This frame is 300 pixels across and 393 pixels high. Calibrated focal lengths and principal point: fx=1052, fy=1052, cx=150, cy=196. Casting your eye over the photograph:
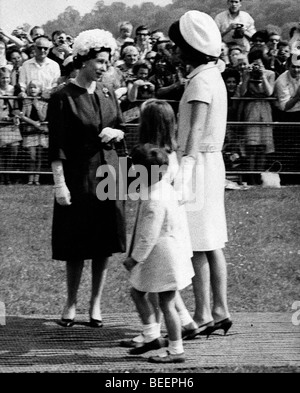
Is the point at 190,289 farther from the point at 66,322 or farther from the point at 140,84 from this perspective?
the point at 140,84

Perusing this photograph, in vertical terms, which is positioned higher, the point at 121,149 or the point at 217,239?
the point at 121,149

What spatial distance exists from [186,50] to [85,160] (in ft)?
3.53

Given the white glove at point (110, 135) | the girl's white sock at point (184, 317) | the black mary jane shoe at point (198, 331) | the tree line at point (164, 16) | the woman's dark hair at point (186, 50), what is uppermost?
the tree line at point (164, 16)

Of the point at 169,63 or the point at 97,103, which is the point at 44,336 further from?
the point at 169,63

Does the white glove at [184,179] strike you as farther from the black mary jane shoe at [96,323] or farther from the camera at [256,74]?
the camera at [256,74]

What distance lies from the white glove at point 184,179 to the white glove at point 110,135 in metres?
0.68

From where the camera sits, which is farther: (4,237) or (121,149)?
(4,237)

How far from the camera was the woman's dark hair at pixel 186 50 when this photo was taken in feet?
22.6

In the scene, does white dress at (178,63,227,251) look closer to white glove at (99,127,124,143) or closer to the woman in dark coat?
white glove at (99,127,124,143)

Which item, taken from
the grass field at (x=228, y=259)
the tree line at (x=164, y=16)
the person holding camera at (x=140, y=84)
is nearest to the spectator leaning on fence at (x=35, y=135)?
the grass field at (x=228, y=259)

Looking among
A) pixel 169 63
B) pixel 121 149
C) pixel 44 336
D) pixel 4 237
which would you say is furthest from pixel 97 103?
pixel 169 63

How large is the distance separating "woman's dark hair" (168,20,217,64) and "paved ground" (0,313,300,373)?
1886mm
